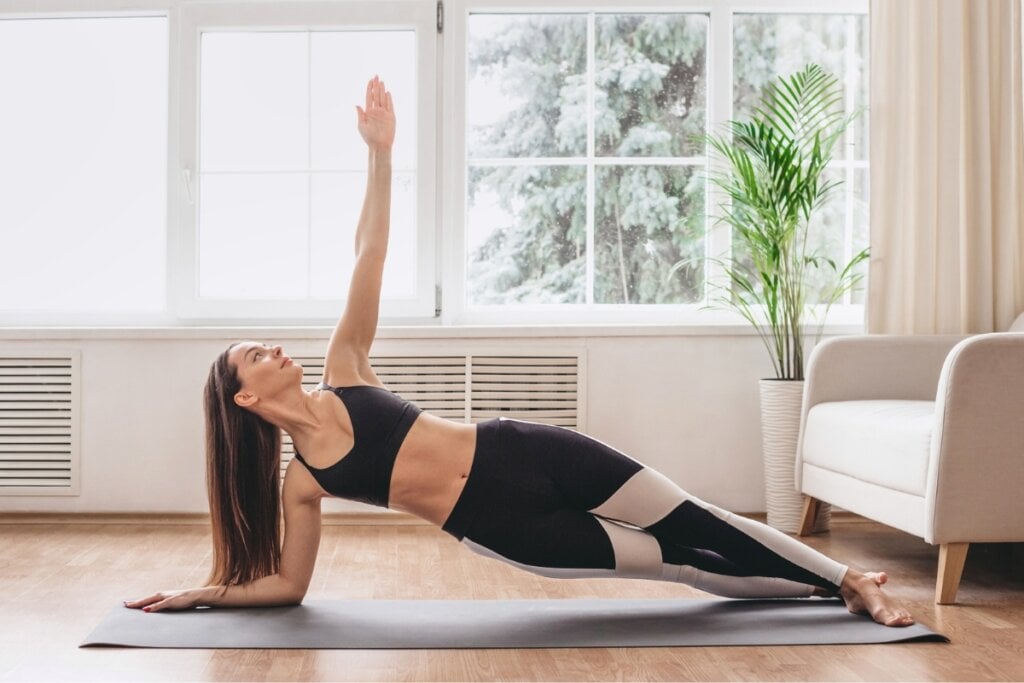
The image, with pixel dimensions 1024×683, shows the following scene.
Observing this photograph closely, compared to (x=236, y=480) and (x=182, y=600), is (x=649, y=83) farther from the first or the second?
(x=182, y=600)

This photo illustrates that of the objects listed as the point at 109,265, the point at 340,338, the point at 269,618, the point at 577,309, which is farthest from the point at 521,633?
the point at 109,265

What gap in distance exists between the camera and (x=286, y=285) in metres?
3.95

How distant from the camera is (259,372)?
2264mm

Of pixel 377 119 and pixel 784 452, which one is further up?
pixel 377 119

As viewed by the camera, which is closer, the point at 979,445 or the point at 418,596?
the point at 979,445

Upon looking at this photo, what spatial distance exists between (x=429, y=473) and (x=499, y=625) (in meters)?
0.39

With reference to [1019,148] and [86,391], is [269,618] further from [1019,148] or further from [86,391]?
[1019,148]

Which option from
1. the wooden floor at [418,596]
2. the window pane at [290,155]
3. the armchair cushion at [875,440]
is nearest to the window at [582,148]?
the window pane at [290,155]

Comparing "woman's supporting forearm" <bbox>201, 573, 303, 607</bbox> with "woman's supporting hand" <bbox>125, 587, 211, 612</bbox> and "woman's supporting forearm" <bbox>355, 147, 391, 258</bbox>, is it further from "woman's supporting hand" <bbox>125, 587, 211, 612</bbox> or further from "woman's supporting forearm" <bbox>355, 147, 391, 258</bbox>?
"woman's supporting forearm" <bbox>355, 147, 391, 258</bbox>

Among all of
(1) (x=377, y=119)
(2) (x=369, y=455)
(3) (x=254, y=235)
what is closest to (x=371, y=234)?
(1) (x=377, y=119)

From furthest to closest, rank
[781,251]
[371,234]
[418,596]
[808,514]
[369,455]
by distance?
[781,251], [808,514], [418,596], [371,234], [369,455]

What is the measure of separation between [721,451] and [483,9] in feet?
6.40

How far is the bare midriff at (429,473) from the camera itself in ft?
7.35

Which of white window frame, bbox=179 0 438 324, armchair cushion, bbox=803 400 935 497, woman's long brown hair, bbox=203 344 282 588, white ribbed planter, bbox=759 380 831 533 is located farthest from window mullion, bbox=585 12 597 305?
woman's long brown hair, bbox=203 344 282 588
